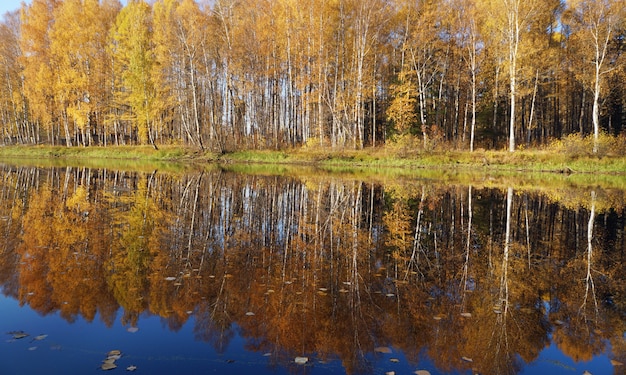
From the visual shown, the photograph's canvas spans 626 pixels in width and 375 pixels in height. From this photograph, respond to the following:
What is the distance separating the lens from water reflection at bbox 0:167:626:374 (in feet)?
15.6

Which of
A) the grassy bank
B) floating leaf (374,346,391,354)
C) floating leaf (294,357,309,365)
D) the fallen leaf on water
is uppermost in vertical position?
the grassy bank

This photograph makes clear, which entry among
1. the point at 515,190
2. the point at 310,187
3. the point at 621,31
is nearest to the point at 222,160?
the point at 310,187

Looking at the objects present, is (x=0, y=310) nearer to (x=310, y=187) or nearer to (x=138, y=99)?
(x=310, y=187)

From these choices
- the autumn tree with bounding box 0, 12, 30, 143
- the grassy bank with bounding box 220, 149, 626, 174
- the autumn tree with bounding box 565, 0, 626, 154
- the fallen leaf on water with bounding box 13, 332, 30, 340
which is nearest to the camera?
the fallen leaf on water with bounding box 13, 332, 30, 340

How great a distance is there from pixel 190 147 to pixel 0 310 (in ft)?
101

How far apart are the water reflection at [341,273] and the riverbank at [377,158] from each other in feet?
43.6

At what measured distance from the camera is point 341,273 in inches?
271

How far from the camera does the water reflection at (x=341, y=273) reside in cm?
475

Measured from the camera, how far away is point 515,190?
17.6m

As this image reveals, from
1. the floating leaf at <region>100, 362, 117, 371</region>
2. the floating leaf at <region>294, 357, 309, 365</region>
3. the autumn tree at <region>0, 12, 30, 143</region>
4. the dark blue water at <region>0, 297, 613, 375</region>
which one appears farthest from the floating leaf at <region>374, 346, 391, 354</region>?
the autumn tree at <region>0, 12, 30, 143</region>

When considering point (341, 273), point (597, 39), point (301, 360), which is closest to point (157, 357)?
point (301, 360)

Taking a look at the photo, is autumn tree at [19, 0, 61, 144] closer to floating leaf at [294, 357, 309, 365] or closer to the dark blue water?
the dark blue water

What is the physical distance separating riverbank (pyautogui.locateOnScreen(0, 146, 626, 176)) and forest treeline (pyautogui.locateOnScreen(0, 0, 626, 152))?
1.31 meters

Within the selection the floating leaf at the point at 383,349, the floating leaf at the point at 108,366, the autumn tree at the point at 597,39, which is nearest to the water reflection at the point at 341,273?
the floating leaf at the point at 383,349
